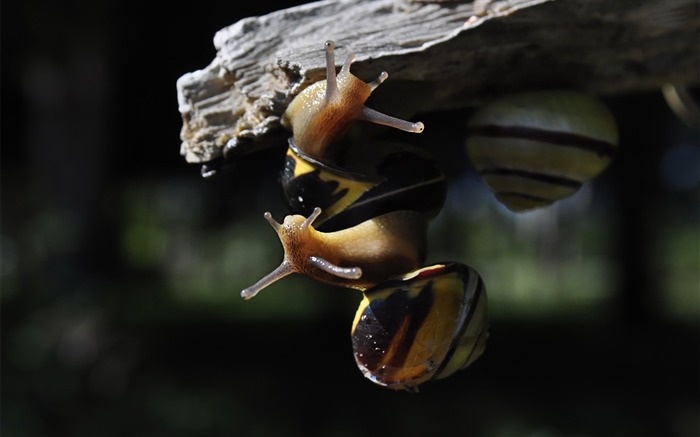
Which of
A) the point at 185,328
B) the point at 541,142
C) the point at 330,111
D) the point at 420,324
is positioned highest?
the point at 330,111

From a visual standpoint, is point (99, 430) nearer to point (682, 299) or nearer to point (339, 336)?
point (339, 336)

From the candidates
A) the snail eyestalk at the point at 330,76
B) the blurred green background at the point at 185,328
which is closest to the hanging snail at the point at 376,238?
the snail eyestalk at the point at 330,76

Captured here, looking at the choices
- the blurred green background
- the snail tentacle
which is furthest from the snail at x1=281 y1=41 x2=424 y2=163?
the blurred green background

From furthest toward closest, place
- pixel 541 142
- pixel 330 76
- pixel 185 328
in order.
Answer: pixel 185 328 < pixel 541 142 < pixel 330 76

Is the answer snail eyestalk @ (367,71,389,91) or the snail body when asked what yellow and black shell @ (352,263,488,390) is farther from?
snail eyestalk @ (367,71,389,91)

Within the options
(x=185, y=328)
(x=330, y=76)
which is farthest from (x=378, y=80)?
(x=185, y=328)

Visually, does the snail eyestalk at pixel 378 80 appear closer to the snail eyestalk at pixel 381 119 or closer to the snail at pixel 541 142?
the snail eyestalk at pixel 381 119

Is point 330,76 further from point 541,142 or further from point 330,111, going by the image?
point 541,142
